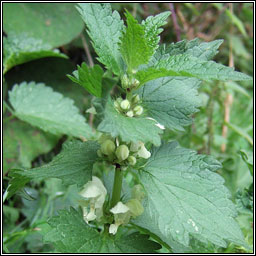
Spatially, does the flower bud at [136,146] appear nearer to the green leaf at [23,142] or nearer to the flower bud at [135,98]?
the flower bud at [135,98]

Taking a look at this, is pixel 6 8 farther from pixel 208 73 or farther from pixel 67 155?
pixel 208 73

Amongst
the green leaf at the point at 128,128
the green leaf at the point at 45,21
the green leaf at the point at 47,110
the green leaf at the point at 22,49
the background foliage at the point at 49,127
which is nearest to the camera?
the green leaf at the point at 128,128

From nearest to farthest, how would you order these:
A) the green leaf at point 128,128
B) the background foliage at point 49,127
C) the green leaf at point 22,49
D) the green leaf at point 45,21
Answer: the green leaf at point 128,128
the background foliage at point 49,127
the green leaf at point 22,49
the green leaf at point 45,21

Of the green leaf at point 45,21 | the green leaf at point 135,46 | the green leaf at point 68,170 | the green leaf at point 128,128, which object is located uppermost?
the green leaf at point 45,21

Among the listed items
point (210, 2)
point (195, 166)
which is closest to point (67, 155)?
point (195, 166)

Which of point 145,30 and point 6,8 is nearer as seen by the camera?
point 145,30

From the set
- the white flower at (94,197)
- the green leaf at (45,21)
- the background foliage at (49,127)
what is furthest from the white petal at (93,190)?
the green leaf at (45,21)
